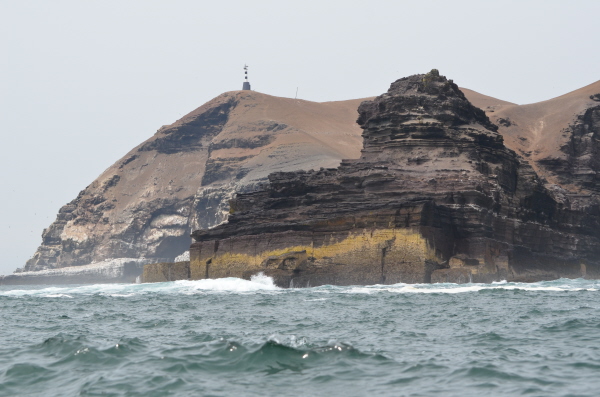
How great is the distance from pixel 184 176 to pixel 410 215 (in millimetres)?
103924

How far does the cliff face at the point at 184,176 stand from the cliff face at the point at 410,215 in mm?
56819

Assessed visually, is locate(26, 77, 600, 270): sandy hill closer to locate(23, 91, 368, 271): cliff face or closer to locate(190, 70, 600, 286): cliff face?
locate(23, 91, 368, 271): cliff face

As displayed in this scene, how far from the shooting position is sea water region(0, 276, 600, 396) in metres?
16.7

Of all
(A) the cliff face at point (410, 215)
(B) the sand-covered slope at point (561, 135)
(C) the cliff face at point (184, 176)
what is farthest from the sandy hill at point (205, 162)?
(A) the cliff face at point (410, 215)

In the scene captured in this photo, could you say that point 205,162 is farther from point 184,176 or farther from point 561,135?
point 561,135

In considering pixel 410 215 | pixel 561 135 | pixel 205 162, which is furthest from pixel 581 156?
pixel 205 162

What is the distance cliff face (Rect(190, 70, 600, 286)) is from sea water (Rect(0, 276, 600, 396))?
22780mm

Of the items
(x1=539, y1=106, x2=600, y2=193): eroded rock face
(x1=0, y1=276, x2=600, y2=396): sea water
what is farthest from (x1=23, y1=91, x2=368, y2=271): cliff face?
(x1=0, y1=276, x2=600, y2=396): sea water

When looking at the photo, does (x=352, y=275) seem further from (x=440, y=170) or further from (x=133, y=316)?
(x=133, y=316)

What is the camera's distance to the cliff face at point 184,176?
141625mm

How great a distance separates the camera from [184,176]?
156 m

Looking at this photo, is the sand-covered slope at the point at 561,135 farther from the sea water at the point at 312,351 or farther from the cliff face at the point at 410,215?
the sea water at the point at 312,351

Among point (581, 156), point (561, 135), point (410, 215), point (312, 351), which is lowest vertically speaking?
point (312, 351)

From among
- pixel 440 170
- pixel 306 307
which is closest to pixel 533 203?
A: pixel 440 170
